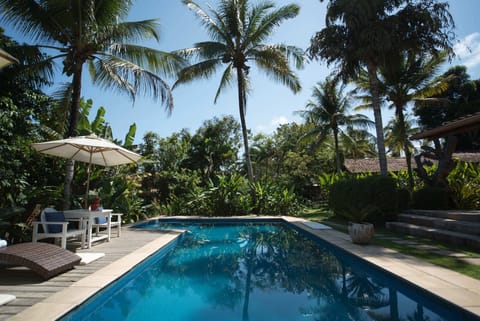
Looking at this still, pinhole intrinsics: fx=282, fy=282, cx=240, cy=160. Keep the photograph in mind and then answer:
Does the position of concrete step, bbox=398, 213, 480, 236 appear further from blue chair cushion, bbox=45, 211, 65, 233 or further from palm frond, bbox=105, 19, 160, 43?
palm frond, bbox=105, 19, 160, 43

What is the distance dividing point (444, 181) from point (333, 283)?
7695mm

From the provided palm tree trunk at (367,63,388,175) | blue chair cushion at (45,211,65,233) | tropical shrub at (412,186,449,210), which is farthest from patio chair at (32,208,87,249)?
tropical shrub at (412,186,449,210)

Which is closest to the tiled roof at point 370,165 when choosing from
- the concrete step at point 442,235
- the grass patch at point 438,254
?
the concrete step at point 442,235

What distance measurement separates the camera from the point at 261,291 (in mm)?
4605

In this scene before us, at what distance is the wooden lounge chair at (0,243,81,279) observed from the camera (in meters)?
3.82

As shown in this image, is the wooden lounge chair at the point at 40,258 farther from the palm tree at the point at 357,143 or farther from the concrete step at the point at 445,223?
the palm tree at the point at 357,143

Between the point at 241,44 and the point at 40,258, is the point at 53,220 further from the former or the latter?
the point at 241,44

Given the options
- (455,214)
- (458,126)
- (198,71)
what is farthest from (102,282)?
(198,71)

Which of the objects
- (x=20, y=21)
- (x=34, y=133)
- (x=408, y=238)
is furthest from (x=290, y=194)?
(x=20, y=21)

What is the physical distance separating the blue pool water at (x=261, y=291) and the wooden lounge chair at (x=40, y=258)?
2.87 ft

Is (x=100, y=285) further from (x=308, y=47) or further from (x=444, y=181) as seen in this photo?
(x=308, y=47)

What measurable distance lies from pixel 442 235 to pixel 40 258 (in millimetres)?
8248

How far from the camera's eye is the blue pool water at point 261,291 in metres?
3.59

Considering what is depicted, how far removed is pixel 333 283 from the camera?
191 inches
